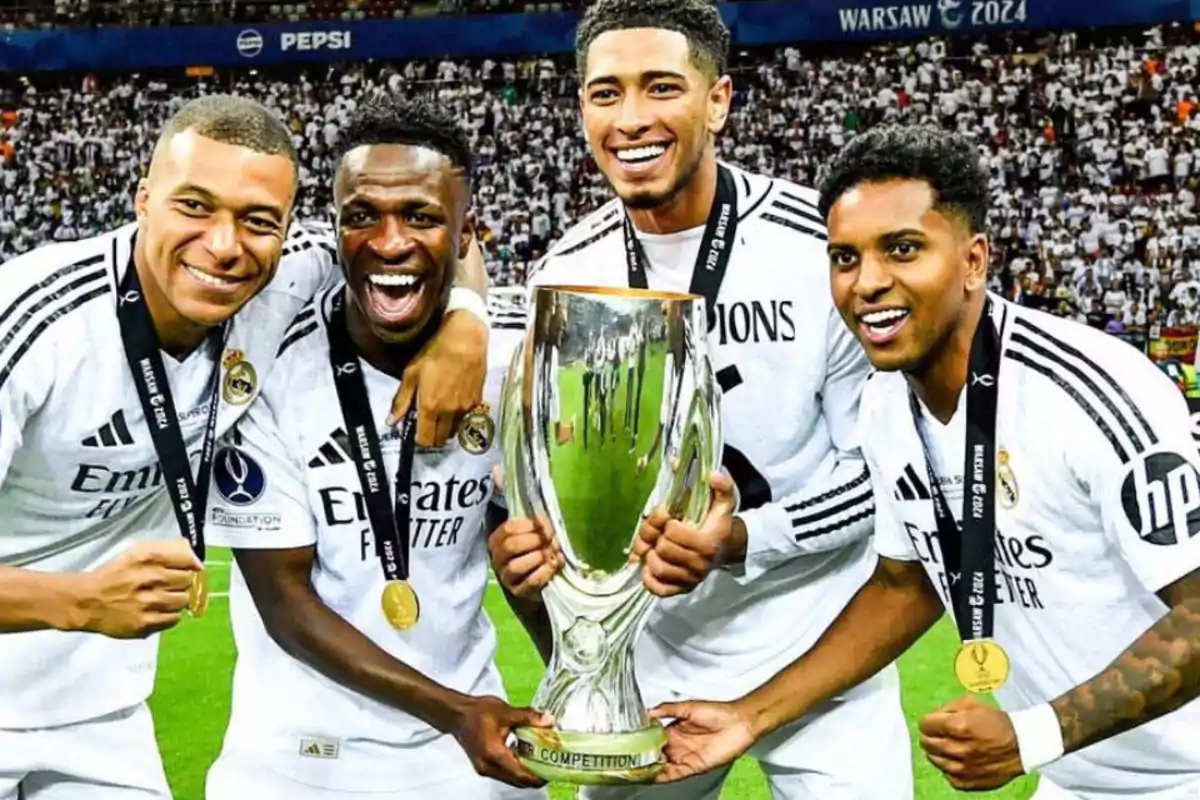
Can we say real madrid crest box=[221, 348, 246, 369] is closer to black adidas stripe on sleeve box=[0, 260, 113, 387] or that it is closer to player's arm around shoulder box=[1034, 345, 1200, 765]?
black adidas stripe on sleeve box=[0, 260, 113, 387]

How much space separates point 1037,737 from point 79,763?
180 cm

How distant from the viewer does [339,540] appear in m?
2.59

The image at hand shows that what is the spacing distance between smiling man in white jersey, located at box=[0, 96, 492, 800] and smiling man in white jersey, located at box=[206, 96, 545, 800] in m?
0.10

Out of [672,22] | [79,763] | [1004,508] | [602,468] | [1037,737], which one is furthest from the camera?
[79,763]

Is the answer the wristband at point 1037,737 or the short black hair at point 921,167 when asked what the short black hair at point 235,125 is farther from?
the wristband at point 1037,737

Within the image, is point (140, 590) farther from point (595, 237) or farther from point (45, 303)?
point (595, 237)

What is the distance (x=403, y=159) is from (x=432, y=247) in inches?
6.2

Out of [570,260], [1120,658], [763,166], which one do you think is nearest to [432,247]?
[570,260]

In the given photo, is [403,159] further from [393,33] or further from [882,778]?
[393,33]

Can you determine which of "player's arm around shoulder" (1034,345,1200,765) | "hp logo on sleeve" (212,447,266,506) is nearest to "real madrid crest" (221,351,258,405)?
"hp logo on sleeve" (212,447,266,506)

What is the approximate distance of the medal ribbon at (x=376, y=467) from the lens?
2.48m

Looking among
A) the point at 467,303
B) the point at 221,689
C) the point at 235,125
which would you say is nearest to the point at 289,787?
the point at 467,303

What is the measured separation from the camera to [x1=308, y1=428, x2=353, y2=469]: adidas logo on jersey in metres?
2.56

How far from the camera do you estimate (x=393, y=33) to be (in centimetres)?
2350
